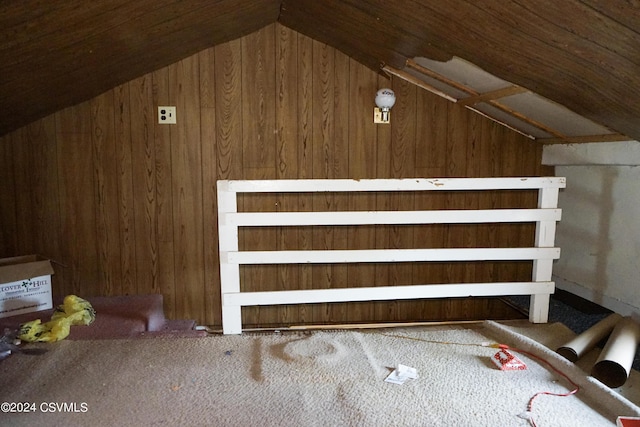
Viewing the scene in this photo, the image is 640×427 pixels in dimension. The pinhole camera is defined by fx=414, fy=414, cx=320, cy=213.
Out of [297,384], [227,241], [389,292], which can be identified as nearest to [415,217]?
[389,292]

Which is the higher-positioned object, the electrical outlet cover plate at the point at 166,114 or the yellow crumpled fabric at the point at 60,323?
the electrical outlet cover plate at the point at 166,114

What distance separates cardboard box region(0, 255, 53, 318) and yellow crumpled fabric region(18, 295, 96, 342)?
0.14 m

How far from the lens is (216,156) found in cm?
253

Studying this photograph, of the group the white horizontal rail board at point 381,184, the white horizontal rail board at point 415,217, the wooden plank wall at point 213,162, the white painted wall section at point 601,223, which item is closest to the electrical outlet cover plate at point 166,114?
the wooden plank wall at point 213,162

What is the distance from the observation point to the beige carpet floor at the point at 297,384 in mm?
1415

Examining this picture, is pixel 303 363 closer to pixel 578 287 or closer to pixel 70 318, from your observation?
pixel 70 318

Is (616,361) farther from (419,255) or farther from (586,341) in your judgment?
(419,255)

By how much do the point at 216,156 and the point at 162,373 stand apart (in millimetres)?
1306

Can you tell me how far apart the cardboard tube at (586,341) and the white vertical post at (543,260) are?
0.33m

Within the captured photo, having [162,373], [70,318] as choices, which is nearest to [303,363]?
[162,373]

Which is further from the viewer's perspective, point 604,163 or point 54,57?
point 604,163

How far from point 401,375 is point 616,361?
85 cm

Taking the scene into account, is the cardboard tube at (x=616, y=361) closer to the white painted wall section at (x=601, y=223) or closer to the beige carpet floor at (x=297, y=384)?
the beige carpet floor at (x=297, y=384)

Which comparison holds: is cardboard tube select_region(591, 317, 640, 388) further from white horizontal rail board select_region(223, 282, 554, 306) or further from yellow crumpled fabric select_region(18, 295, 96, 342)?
yellow crumpled fabric select_region(18, 295, 96, 342)
